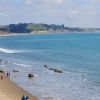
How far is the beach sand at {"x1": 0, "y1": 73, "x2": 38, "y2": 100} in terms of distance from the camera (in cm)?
4358

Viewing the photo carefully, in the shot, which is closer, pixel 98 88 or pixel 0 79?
pixel 98 88

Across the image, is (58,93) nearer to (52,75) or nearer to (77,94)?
(77,94)

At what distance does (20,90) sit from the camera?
49.0 metres

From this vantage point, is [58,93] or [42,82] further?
[42,82]

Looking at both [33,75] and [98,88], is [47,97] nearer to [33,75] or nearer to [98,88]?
[98,88]

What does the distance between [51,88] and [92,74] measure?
18.3 meters

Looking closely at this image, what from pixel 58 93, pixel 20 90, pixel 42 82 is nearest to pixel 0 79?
pixel 42 82

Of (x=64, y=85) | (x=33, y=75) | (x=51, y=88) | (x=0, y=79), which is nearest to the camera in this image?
(x=51, y=88)

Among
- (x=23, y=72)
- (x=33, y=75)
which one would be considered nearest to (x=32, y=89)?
(x=33, y=75)

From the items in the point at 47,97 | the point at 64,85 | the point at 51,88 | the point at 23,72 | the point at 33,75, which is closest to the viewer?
the point at 47,97

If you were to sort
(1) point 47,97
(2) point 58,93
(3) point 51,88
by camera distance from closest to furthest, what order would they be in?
1. (1) point 47,97
2. (2) point 58,93
3. (3) point 51,88

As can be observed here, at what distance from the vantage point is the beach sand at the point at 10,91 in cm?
4358

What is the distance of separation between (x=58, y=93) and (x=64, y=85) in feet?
23.7

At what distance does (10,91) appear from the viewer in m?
48.6
